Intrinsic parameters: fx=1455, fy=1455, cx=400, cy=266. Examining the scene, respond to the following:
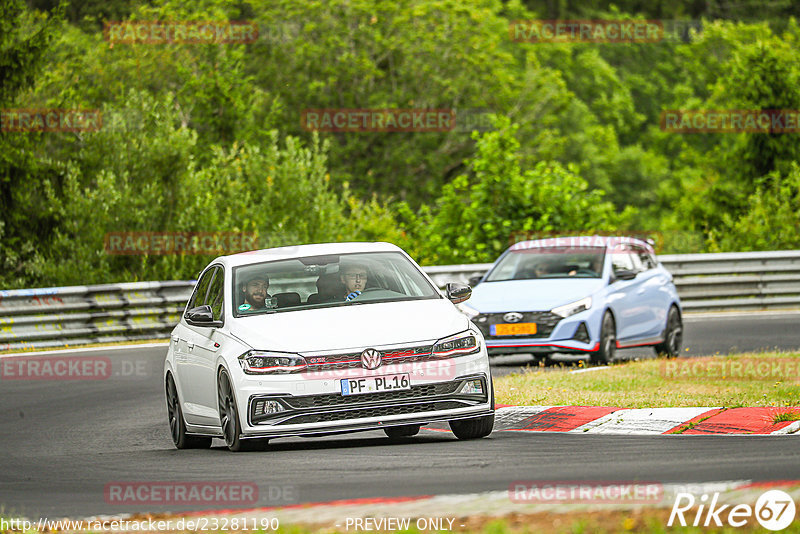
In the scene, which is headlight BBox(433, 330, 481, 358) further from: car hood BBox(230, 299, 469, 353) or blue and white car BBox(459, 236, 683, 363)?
blue and white car BBox(459, 236, 683, 363)

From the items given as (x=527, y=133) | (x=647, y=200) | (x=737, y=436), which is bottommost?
(x=647, y=200)

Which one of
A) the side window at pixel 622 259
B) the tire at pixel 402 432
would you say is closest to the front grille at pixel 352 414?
the tire at pixel 402 432

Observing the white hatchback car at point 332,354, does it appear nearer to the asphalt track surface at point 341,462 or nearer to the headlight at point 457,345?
the headlight at point 457,345

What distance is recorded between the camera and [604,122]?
8400 cm

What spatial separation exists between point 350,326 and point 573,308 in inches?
306

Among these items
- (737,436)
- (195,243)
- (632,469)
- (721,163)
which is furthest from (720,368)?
(721,163)

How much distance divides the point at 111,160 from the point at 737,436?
2145 centimetres

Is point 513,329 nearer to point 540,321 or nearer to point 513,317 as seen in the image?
point 513,317

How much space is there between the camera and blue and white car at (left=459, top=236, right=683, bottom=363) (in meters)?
17.6

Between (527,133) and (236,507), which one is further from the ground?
(236,507)

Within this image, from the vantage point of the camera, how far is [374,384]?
32.9 ft

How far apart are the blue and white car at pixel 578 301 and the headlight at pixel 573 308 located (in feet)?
0.04

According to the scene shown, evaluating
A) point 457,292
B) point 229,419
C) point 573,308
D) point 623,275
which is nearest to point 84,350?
point 573,308

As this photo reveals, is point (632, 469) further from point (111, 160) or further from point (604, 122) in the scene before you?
point (604, 122)
